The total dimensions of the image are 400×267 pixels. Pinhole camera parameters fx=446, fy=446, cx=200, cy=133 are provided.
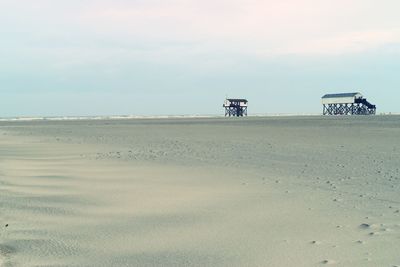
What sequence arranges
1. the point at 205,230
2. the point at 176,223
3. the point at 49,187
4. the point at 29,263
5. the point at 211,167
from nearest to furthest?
the point at 29,263 → the point at 205,230 → the point at 176,223 → the point at 49,187 → the point at 211,167

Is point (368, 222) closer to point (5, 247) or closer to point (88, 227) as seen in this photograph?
point (88, 227)

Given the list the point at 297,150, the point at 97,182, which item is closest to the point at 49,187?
the point at 97,182

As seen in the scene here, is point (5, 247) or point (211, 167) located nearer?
point (5, 247)

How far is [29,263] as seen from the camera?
4723 millimetres

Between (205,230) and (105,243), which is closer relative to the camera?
(105,243)

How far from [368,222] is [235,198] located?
256 centimetres

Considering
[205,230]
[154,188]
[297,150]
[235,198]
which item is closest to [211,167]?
[154,188]

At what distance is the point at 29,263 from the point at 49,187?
4.84 m

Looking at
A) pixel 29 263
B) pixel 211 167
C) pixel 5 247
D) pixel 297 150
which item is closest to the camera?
pixel 29 263

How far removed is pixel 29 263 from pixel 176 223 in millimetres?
2269

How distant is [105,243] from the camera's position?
5488 mm

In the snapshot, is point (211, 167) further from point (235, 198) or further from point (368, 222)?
point (368, 222)

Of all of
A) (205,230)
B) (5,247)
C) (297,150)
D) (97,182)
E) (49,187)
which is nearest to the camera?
(5,247)

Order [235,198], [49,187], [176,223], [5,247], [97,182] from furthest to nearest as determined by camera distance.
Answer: [97,182], [49,187], [235,198], [176,223], [5,247]
